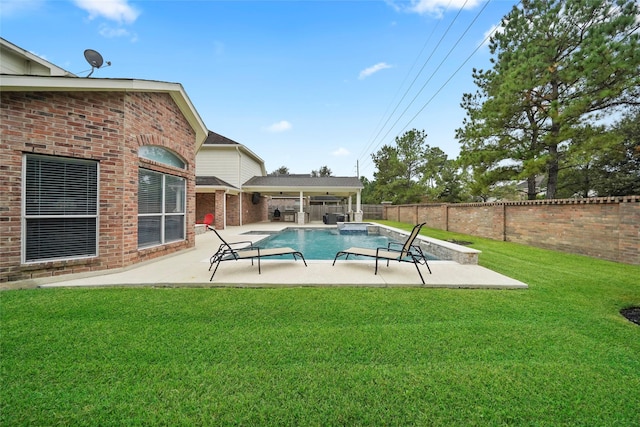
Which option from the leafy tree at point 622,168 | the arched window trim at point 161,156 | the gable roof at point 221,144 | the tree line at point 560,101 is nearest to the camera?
the arched window trim at point 161,156

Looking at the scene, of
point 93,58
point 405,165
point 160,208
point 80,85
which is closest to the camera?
point 80,85

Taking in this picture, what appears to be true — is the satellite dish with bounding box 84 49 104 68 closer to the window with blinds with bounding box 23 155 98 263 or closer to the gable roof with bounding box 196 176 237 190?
the window with blinds with bounding box 23 155 98 263

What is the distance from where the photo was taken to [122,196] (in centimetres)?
538

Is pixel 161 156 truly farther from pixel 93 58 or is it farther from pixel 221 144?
pixel 221 144

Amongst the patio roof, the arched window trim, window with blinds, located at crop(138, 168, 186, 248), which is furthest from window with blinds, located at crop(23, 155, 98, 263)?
the patio roof

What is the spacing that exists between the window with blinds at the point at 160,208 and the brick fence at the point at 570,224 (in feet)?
39.3

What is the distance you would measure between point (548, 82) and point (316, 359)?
15521 millimetres

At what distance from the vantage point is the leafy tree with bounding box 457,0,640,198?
910 centimetres

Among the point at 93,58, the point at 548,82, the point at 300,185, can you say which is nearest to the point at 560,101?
the point at 548,82

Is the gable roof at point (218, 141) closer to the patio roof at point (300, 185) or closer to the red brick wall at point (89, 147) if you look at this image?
the patio roof at point (300, 185)

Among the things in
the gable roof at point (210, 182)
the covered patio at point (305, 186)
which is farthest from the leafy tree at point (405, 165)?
the gable roof at point (210, 182)

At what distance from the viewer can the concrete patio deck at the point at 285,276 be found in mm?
4582

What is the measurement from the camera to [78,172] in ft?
16.4

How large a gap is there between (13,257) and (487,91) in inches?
778
